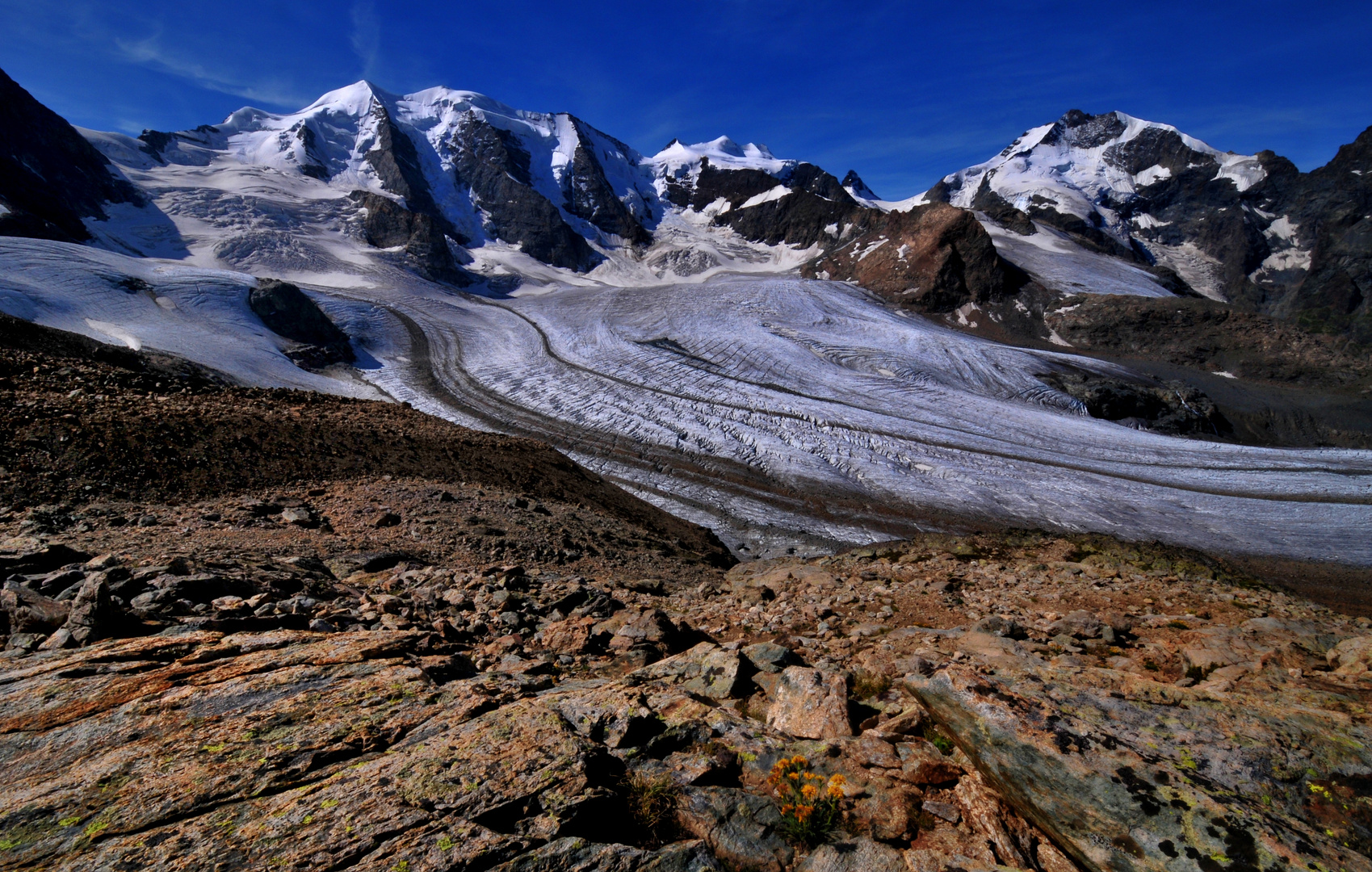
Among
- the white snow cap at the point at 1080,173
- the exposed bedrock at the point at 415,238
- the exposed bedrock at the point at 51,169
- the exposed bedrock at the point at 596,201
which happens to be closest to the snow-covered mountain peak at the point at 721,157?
the exposed bedrock at the point at 596,201

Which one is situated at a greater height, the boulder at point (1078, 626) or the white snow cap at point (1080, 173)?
the white snow cap at point (1080, 173)

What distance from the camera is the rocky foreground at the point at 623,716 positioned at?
8.84 ft

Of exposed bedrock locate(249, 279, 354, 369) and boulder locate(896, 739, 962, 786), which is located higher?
exposed bedrock locate(249, 279, 354, 369)

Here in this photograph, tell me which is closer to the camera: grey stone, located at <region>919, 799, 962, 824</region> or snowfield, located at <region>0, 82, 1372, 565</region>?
grey stone, located at <region>919, 799, 962, 824</region>

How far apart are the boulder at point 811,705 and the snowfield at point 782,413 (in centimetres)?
1295

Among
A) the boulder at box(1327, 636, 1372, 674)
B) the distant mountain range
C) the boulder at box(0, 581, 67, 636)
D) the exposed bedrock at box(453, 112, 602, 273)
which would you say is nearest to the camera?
the boulder at box(0, 581, 67, 636)

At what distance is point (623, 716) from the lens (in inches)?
149

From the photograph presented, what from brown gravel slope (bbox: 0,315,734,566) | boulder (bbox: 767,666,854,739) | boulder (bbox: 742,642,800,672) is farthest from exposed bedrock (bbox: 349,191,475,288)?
boulder (bbox: 767,666,854,739)

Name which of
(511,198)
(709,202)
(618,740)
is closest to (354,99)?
(511,198)

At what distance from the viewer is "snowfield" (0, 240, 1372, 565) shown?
800 inches

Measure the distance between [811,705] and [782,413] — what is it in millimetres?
23973

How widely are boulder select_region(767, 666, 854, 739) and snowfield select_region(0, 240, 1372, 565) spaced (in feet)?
42.5

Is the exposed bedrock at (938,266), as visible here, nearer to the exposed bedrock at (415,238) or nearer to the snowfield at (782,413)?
the snowfield at (782,413)

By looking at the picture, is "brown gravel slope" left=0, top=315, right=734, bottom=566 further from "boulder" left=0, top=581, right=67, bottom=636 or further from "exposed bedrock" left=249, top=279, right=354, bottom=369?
"exposed bedrock" left=249, top=279, right=354, bottom=369
